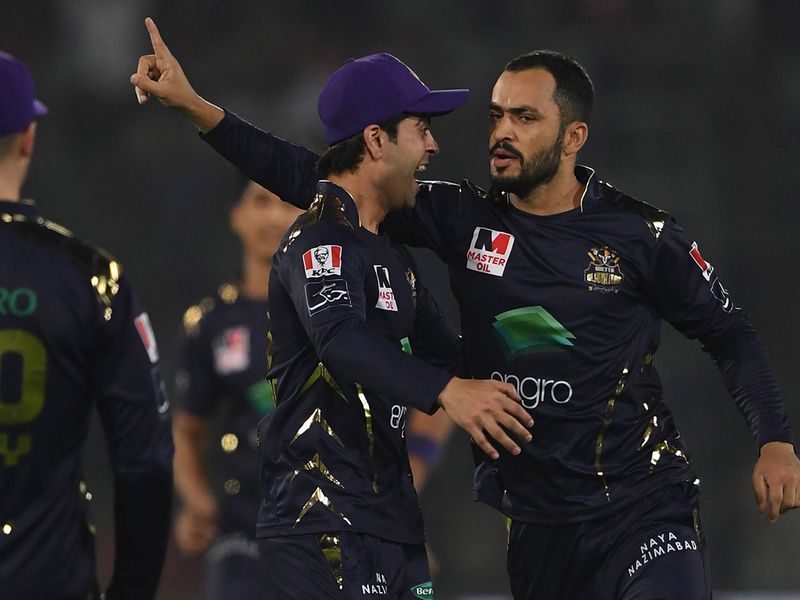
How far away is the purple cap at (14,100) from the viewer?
3021 millimetres

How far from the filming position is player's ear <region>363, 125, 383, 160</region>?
3.74 metres

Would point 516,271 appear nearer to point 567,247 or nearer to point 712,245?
point 567,247

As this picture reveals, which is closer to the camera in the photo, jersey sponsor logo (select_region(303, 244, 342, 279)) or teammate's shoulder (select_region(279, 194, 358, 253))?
jersey sponsor logo (select_region(303, 244, 342, 279))

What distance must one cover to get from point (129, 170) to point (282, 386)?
560 cm

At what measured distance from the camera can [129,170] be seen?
29.2 ft

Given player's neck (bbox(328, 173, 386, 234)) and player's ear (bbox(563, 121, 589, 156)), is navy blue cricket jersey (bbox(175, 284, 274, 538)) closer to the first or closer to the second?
player's ear (bbox(563, 121, 589, 156))

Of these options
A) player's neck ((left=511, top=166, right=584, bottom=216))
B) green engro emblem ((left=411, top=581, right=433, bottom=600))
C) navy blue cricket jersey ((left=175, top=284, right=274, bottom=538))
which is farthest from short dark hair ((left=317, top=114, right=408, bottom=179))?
navy blue cricket jersey ((left=175, top=284, right=274, bottom=538))

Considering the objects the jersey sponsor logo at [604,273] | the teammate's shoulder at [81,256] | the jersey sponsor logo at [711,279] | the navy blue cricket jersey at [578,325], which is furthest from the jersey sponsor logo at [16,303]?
the jersey sponsor logo at [711,279]

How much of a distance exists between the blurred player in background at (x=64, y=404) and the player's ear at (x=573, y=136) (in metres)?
1.68

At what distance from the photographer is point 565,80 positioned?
4266mm

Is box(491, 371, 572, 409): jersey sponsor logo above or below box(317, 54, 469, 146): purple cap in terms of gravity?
below

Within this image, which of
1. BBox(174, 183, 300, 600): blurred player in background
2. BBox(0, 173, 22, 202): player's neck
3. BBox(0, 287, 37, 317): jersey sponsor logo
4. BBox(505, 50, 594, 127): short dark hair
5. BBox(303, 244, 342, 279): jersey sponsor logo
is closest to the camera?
BBox(0, 287, 37, 317): jersey sponsor logo

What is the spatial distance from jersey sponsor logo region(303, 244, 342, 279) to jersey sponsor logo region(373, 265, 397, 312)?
0.57 feet

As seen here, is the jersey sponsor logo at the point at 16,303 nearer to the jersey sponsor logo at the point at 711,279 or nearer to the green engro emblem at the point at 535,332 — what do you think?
the green engro emblem at the point at 535,332
